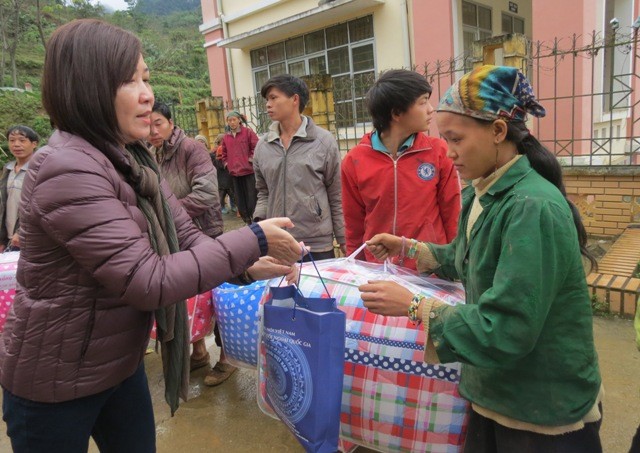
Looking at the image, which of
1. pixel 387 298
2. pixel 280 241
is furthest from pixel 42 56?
pixel 387 298

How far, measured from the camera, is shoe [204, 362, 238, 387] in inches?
126

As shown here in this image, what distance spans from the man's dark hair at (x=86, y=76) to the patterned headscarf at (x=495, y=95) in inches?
37.3

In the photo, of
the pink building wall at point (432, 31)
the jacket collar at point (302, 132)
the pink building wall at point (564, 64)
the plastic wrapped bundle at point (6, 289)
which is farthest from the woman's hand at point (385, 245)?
the pink building wall at point (432, 31)

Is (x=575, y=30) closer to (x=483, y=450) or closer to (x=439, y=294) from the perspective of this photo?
(x=439, y=294)

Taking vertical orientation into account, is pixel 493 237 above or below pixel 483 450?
above

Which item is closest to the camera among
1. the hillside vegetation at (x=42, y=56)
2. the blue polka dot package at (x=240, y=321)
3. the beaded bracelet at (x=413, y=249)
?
the beaded bracelet at (x=413, y=249)

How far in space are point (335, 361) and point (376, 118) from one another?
4.70ft

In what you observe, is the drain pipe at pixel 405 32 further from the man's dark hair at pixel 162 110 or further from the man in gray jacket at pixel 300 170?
the man's dark hair at pixel 162 110

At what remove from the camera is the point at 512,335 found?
120 cm

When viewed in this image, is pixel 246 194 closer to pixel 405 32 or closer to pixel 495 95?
pixel 405 32

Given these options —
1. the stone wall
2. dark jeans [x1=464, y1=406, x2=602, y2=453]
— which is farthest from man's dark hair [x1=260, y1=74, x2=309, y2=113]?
the stone wall

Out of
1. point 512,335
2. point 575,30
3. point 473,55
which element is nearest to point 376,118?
point 512,335

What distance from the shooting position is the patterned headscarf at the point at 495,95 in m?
1.33

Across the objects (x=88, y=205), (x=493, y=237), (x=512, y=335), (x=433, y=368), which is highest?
→ (x=88, y=205)
